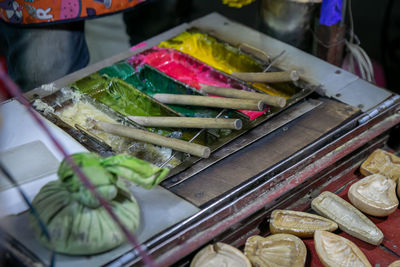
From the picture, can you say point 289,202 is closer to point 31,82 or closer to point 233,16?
point 31,82

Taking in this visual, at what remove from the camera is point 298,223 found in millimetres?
1958

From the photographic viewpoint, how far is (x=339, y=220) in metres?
1.99

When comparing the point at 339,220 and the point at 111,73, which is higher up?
the point at 111,73

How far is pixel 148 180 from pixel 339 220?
0.88 m

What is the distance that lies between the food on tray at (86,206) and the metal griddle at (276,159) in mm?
99

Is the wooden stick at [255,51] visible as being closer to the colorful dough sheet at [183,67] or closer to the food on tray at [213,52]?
the food on tray at [213,52]

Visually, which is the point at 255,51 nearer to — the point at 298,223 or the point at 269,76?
the point at 269,76

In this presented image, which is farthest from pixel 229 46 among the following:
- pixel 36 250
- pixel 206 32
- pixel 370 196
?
pixel 36 250

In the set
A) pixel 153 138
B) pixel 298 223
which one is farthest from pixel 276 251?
pixel 153 138

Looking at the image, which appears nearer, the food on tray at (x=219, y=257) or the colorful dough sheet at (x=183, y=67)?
the food on tray at (x=219, y=257)

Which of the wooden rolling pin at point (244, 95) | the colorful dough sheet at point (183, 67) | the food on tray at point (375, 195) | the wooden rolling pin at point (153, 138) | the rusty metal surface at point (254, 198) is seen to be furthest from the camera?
the colorful dough sheet at point (183, 67)

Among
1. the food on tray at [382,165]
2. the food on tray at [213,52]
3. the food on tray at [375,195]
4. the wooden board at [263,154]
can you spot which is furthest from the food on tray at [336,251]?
the food on tray at [213,52]

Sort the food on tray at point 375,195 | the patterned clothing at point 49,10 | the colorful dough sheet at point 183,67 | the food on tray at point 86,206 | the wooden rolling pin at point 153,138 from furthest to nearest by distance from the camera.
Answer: the patterned clothing at point 49,10 → the colorful dough sheet at point 183,67 → the food on tray at point 375,195 → the wooden rolling pin at point 153,138 → the food on tray at point 86,206

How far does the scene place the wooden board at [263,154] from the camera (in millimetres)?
1868
